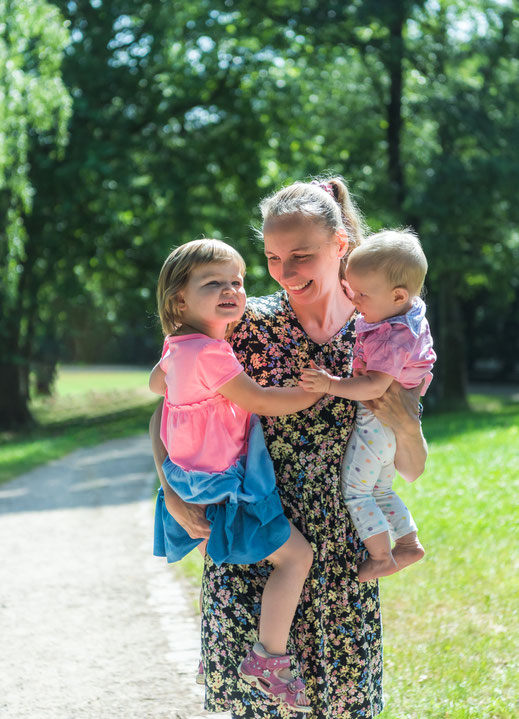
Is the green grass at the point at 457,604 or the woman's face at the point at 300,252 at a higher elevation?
the woman's face at the point at 300,252

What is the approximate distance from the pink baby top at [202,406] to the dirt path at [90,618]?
1.76m

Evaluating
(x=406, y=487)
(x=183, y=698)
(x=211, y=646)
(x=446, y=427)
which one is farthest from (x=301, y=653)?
(x=446, y=427)

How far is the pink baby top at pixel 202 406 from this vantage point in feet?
8.02

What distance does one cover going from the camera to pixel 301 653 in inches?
103

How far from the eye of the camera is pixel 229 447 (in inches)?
97.7

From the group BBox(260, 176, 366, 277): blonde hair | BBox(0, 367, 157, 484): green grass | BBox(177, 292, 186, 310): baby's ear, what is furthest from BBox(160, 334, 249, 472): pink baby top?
BBox(0, 367, 157, 484): green grass

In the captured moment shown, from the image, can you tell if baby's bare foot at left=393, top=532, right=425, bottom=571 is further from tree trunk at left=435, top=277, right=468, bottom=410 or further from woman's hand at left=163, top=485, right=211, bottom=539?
tree trunk at left=435, top=277, right=468, bottom=410

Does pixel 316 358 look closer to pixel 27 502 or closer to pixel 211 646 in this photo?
pixel 211 646

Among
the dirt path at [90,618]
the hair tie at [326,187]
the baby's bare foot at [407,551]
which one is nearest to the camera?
the baby's bare foot at [407,551]

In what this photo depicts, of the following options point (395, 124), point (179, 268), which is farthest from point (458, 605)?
point (395, 124)

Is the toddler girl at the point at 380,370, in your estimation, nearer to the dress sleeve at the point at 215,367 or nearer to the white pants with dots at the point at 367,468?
the white pants with dots at the point at 367,468

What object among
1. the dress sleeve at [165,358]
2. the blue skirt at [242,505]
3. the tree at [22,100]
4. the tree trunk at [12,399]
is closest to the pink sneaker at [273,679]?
the blue skirt at [242,505]

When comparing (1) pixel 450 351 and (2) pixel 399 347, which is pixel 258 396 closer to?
(2) pixel 399 347

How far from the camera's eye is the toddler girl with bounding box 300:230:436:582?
2457 mm
